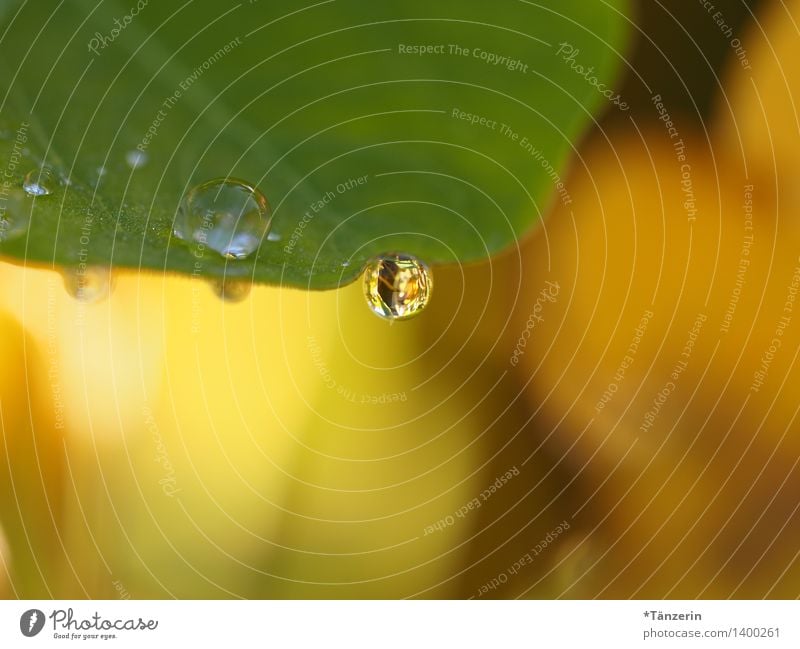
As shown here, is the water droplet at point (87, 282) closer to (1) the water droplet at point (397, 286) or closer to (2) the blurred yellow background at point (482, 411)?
(2) the blurred yellow background at point (482, 411)

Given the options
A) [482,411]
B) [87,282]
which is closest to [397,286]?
[482,411]

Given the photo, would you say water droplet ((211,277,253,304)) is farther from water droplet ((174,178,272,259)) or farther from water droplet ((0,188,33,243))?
water droplet ((0,188,33,243))

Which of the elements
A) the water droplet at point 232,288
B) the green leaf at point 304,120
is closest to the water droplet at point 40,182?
the green leaf at point 304,120

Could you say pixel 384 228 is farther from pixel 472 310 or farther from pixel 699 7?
pixel 699 7

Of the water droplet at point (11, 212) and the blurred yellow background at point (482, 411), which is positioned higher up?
the water droplet at point (11, 212)

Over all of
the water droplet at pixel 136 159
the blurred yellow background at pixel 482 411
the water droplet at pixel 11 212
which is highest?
the water droplet at pixel 136 159

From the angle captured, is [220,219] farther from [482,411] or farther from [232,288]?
[482,411]

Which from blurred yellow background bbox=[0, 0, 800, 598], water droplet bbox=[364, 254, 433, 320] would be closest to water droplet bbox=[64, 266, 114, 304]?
blurred yellow background bbox=[0, 0, 800, 598]
